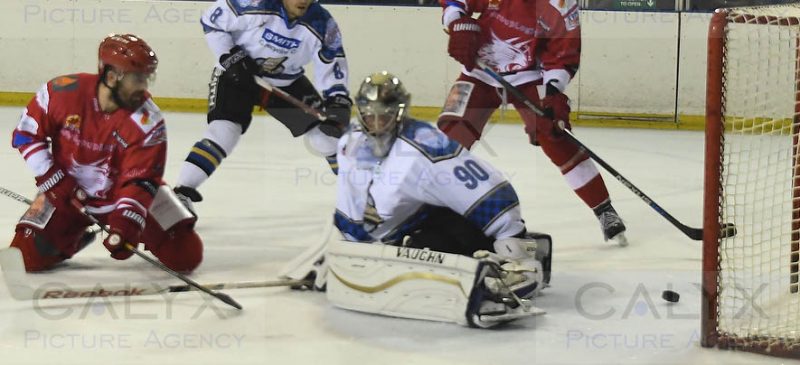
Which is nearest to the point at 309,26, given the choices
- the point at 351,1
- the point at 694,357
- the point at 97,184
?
the point at 97,184

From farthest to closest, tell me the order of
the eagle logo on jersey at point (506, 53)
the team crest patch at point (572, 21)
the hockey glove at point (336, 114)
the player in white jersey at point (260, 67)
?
the hockey glove at point (336, 114), the player in white jersey at point (260, 67), the eagle logo on jersey at point (506, 53), the team crest patch at point (572, 21)

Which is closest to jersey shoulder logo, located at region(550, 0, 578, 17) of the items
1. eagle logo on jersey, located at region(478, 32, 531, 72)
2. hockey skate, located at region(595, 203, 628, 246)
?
eagle logo on jersey, located at region(478, 32, 531, 72)

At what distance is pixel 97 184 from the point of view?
3924 millimetres

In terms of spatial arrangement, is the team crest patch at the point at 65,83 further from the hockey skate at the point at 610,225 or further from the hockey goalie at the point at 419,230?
the hockey skate at the point at 610,225

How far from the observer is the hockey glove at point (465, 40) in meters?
4.52

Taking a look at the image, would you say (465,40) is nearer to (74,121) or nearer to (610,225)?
(610,225)

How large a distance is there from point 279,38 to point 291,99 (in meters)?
0.24

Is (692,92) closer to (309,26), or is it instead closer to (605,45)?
(605,45)

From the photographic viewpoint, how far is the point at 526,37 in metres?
4.61

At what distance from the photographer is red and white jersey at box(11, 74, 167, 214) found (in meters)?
3.80

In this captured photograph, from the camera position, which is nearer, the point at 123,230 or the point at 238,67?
the point at 123,230

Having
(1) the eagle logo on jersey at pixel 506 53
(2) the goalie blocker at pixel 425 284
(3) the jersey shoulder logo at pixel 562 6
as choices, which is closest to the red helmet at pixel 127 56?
(2) the goalie blocker at pixel 425 284

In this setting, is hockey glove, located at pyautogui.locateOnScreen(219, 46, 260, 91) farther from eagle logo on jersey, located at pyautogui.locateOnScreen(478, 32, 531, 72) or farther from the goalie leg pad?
the goalie leg pad

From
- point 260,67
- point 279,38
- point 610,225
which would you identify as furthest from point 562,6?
point 260,67
